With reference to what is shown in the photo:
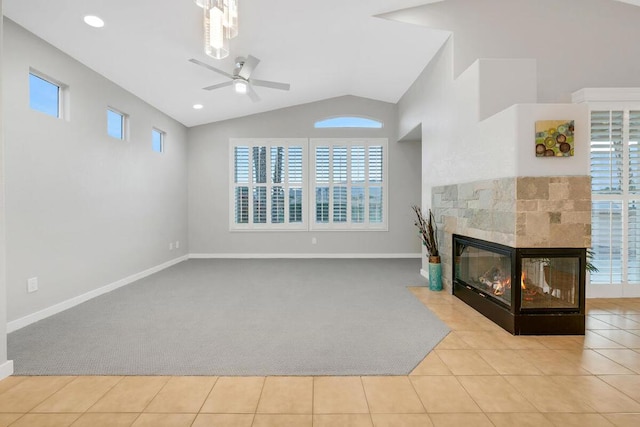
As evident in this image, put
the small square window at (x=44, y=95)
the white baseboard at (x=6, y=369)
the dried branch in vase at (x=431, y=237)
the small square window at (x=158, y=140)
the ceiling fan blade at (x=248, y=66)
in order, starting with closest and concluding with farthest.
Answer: the white baseboard at (x=6, y=369) → the small square window at (x=44, y=95) → the ceiling fan blade at (x=248, y=66) → the dried branch in vase at (x=431, y=237) → the small square window at (x=158, y=140)

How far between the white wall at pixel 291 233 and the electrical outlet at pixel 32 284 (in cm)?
380

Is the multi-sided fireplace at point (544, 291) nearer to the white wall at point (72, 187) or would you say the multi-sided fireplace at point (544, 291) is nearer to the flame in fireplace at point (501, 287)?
the flame in fireplace at point (501, 287)

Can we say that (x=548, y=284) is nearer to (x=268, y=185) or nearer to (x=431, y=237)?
(x=431, y=237)

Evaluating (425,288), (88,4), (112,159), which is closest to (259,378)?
(425,288)

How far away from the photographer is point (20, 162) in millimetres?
3031

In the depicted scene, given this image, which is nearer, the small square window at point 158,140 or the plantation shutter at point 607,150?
the plantation shutter at point 607,150

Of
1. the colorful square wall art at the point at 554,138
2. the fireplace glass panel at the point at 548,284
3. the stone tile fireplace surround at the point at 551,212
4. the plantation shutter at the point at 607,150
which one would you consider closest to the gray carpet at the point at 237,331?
the fireplace glass panel at the point at 548,284

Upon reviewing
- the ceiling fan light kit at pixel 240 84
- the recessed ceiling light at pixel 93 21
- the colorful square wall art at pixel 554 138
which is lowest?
the colorful square wall art at pixel 554 138

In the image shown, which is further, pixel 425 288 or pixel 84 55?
pixel 425 288

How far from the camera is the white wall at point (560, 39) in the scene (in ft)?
12.6

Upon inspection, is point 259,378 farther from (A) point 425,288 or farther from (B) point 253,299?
(A) point 425,288

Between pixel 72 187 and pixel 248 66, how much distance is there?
8.05 feet

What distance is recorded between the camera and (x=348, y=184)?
23.0ft

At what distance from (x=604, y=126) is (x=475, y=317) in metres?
2.67
